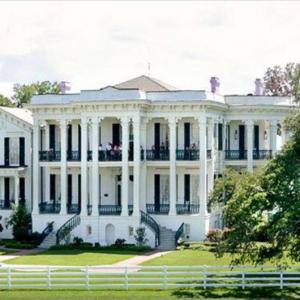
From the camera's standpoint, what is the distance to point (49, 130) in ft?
189

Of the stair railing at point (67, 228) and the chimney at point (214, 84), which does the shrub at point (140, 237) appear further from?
the chimney at point (214, 84)

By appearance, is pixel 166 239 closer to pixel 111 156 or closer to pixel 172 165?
pixel 172 165

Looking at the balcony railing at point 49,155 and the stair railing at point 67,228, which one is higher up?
the balcony railing at point 49,155

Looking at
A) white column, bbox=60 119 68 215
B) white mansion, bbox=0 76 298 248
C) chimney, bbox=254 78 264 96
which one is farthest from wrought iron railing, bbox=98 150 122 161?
chimney, bbox=254 78 264 96

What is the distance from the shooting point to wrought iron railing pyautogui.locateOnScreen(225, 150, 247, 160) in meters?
59.6

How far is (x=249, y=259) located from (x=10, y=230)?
25.0 meters

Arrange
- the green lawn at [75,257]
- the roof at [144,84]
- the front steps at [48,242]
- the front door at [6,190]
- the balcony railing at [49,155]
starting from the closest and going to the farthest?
1. the green lawn at [75,257]
2. the front steps at [48,242]
3. the balcony railing at [49,155]
4. the roof at [144,84]
5. the front door at [6,190]

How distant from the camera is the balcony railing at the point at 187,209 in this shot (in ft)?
176

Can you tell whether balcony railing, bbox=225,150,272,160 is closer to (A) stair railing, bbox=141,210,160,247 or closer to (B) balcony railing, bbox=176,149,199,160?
(B) balcony railing, bbox=176,149,199,160

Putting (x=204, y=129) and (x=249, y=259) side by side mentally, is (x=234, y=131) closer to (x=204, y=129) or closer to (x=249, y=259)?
(x=204, y=129)

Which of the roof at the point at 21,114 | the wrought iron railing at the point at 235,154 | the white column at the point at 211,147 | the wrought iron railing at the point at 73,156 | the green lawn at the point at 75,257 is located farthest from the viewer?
the wrought iron railing at the point at 235,154

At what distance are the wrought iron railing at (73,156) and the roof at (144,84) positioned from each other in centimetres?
520

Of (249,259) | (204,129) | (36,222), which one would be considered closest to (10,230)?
(36,222)

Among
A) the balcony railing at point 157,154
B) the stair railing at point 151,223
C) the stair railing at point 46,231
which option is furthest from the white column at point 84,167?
the balcony railing at point 157,154
